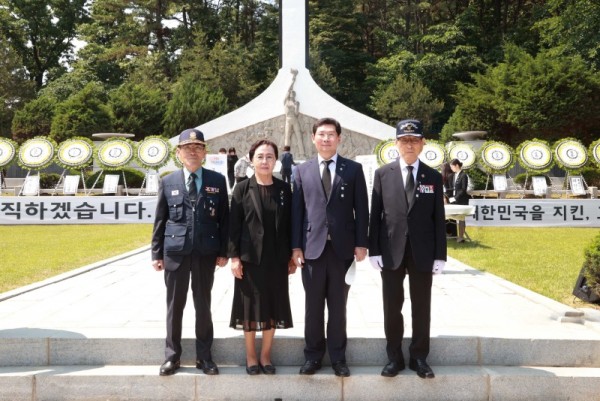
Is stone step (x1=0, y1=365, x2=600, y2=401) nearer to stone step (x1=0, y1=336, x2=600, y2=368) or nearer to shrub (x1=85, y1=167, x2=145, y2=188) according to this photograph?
stone step (x1=0, y1=336, x2=600, y2=368)

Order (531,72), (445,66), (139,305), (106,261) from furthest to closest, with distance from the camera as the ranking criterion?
(445,66), (531,72), (106,261), (139,305)

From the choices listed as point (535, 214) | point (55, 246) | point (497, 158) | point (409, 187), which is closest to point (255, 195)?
point (409, 187)

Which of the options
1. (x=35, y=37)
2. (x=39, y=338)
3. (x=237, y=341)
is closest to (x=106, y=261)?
(x=39, y=338)

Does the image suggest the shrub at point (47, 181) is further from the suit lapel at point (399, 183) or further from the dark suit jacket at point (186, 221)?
the suit lapel at point (399, 183)

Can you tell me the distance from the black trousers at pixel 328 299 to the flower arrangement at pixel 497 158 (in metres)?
14.5

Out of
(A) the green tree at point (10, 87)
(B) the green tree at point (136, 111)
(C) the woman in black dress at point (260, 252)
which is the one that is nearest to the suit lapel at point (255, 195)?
(C) the woman in black dress at point (260, 252)

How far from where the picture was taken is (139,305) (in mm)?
5066

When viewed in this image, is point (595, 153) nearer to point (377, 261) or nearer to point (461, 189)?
point (461, 189)

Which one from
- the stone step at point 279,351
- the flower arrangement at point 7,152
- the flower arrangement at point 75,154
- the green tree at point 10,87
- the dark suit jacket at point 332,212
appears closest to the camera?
the dark suit jacket at point 332,212

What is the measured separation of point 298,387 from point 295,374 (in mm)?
83

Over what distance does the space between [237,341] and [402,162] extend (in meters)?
1.68

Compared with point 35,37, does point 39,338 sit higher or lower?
lower

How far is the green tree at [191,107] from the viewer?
3138 centimetres

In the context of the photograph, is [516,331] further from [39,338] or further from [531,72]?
[531,72]
